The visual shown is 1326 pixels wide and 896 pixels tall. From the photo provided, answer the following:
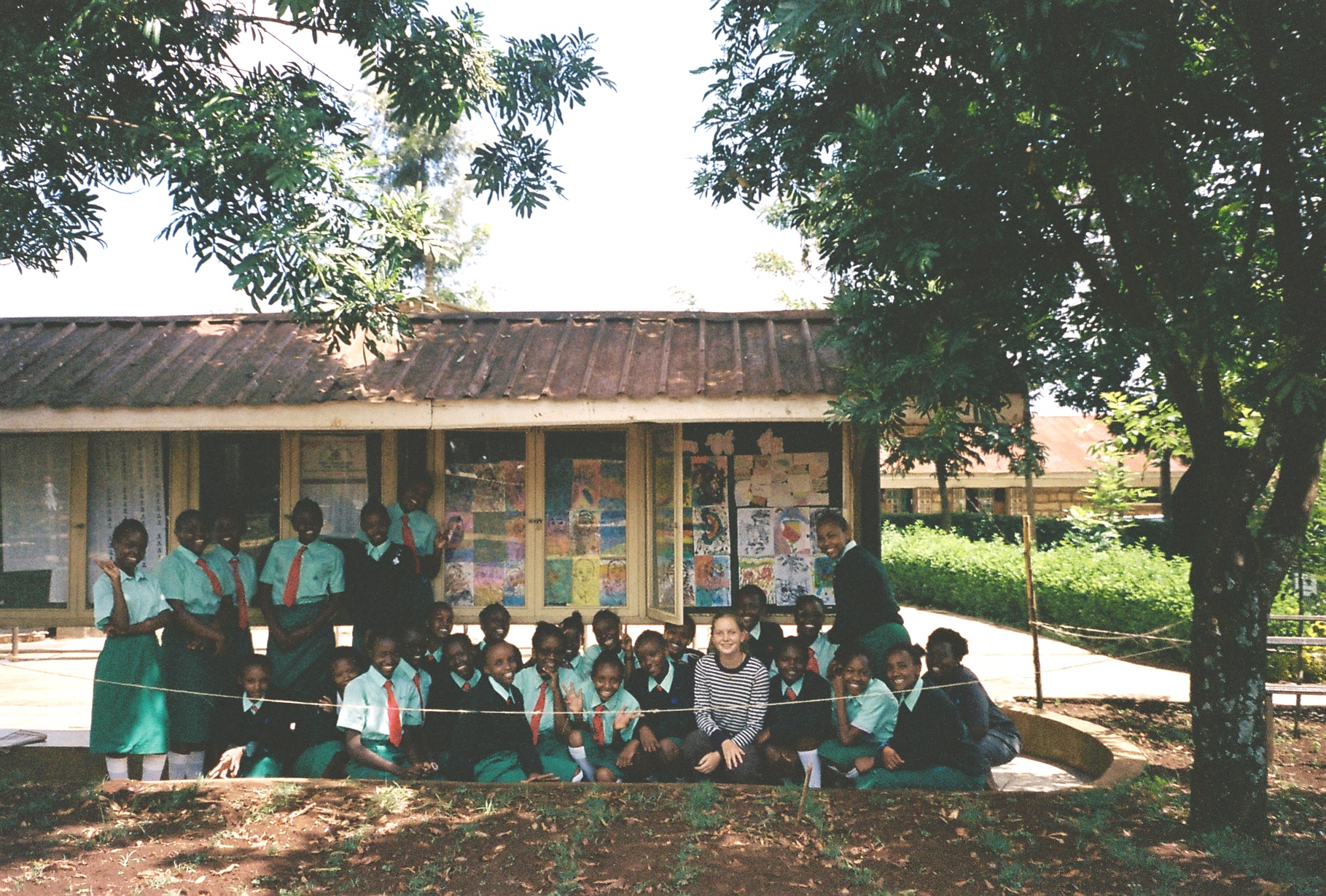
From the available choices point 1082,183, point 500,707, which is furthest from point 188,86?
point 1082,183

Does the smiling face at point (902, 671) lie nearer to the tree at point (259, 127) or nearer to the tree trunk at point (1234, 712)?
the tree trunk at point (1234, 712)

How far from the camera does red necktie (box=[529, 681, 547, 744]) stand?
5.98 metres

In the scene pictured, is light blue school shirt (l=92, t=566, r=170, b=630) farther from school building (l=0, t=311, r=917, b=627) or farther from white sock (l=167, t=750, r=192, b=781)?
school building (l=0, t=311, r=917, b=627)

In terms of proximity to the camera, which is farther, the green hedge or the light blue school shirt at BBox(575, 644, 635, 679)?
the green hedge

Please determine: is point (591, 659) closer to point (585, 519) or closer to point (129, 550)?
point (585, 519)

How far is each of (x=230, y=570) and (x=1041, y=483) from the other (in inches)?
934

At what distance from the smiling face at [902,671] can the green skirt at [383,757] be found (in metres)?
3.04

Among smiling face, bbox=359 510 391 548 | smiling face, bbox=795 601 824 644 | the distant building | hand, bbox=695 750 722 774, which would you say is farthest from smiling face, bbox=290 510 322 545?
the distant building

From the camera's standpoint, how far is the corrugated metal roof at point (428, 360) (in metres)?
6.58

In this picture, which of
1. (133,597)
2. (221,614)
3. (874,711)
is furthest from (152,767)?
(874,711)

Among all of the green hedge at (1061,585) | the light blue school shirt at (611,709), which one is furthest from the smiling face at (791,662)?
the green hedge at (1061,585)

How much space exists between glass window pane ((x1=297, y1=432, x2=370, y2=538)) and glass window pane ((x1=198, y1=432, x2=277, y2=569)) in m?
0.13

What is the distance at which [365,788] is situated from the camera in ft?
18.3

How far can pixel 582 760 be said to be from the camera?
5984mm
